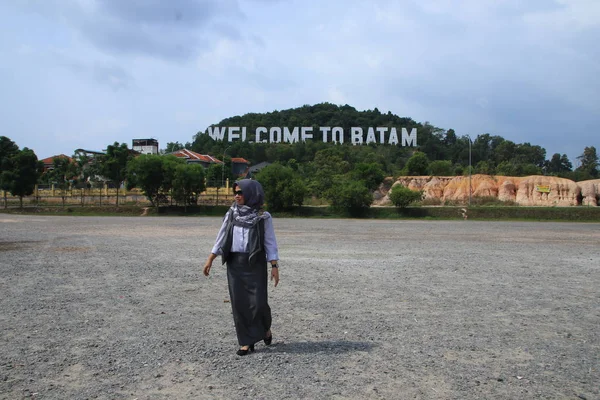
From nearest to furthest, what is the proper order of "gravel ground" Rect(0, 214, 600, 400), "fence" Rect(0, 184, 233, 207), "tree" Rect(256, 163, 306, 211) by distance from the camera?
1. "gravel ground" Rect(0, 214, 600, 400)
2. "tree" Rect(256, 163, 306, 211)
3. "fence" Rect(0, 184, 233, 207)

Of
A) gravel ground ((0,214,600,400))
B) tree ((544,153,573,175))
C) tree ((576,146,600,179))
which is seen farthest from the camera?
tree ((544,153,573,175))

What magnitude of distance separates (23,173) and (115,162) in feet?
35.8

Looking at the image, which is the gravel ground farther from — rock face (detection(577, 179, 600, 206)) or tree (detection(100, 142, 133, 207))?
rock face (detection(577, 179, 600, 206))

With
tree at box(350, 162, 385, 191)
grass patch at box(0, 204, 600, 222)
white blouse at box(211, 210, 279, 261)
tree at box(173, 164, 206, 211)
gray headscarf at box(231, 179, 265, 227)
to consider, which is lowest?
grass patch at box(0, 204, 600, 222)

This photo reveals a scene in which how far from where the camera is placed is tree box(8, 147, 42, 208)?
55.8 meters

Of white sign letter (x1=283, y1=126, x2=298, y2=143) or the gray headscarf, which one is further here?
white sign letter (x1=283, y1=126, x2=298, y2=143)

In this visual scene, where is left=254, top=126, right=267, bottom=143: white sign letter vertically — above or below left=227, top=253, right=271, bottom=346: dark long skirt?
above

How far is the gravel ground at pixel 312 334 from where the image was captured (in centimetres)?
426

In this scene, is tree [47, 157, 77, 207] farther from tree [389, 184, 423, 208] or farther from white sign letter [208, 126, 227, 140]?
white sign letter [208, 126, 227, 140]

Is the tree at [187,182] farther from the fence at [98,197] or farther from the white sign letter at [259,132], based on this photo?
the white sign letter at [259,132]

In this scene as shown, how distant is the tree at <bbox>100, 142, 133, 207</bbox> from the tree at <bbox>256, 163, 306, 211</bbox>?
1726cm

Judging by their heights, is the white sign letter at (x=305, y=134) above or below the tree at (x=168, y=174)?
above

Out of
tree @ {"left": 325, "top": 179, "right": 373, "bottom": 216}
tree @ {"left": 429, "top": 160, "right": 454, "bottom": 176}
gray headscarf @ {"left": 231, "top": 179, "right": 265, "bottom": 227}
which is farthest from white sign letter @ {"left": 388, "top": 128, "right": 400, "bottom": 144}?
gray headscarf @ {"left": 231, "top": 179, "right": 265, "bottom": 227}

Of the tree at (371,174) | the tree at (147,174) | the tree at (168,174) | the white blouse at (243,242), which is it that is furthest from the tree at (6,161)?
the white blouse at (243,242)
